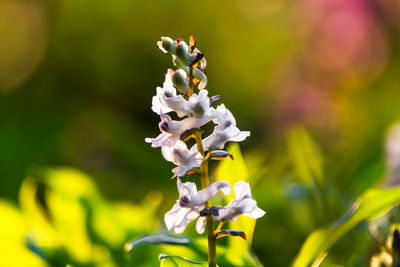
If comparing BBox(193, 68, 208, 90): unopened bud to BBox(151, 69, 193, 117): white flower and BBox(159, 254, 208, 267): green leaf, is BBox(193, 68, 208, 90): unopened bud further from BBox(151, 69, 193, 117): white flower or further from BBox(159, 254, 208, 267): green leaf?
BBox(159, 254, 208, 267): green leaf

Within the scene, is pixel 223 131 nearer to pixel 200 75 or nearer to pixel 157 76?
pixel 200 75

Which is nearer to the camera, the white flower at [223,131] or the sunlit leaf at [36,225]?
the white flower at [223,131]

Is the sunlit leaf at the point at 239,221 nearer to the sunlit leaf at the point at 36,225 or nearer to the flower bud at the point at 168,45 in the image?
the flower bud at the point at 168,45

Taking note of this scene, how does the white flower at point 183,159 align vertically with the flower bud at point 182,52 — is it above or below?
below

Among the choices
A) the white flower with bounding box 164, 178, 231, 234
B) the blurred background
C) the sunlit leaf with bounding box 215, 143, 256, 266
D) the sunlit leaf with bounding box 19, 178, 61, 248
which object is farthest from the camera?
the blurred background

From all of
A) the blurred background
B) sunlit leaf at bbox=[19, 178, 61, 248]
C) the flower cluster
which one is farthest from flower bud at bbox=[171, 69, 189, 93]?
the blurred background

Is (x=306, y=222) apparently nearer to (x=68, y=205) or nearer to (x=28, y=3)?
(x=68, y=205)

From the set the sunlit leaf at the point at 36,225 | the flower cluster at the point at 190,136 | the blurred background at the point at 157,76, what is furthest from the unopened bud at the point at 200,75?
the blurred background at the point at 157,76
